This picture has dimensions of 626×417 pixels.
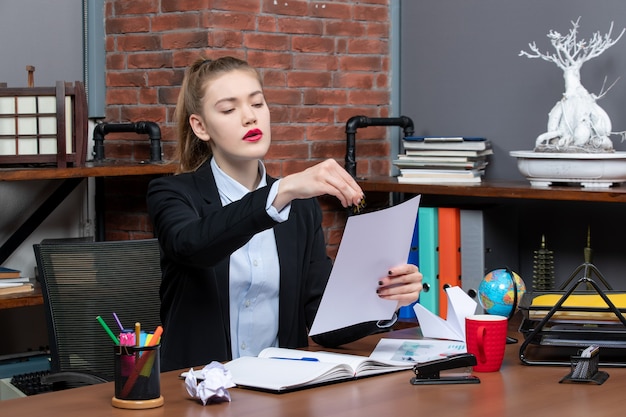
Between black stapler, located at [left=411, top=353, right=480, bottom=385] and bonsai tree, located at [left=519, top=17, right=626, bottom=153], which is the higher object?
bonsai tree, located at [left=519, top=17, right=626, bottom=153]

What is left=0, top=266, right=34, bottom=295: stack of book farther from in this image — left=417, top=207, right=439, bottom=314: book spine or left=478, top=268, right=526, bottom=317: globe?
left=478, top=268, right=526, bottom=317: globe

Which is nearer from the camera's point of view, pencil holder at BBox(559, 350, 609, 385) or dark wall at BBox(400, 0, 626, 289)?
pencil holder at BBox(559, 350, 609, 385)

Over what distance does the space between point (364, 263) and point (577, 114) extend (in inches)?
57.1

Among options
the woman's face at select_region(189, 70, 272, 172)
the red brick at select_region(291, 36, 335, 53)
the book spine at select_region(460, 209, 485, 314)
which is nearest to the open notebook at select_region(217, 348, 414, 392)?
the woman's face at select_region(189, 70, 272, 172)

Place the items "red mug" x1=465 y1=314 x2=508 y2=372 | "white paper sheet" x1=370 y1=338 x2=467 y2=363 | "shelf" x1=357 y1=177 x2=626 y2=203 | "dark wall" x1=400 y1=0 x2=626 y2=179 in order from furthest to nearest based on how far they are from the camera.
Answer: "dark wall" x1=400 y1=0 x2=626 y2=179 < "shelf" x1=357 y1=177 x2=626 y2=203 < "white paper sheet" x1=370 y1=338 x2=467 y2=363 < "red mug" x1=465 y1=314 x2=508 y2=372

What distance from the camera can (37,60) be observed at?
142 inches

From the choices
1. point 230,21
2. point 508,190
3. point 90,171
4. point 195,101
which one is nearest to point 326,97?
point 230,21

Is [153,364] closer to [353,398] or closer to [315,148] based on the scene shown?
[353,398]

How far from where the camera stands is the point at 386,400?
67.3 inches

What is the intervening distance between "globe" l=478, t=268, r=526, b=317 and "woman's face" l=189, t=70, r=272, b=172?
2.14ft

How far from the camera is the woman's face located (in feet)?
7.47

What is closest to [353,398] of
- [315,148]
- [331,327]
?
[331,327]

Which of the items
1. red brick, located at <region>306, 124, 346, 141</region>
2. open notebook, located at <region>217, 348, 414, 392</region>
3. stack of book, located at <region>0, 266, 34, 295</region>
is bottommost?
stack of book, located at <region>0, 266, 34, 295</region>

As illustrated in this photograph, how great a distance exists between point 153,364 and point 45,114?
1749 millimetres
